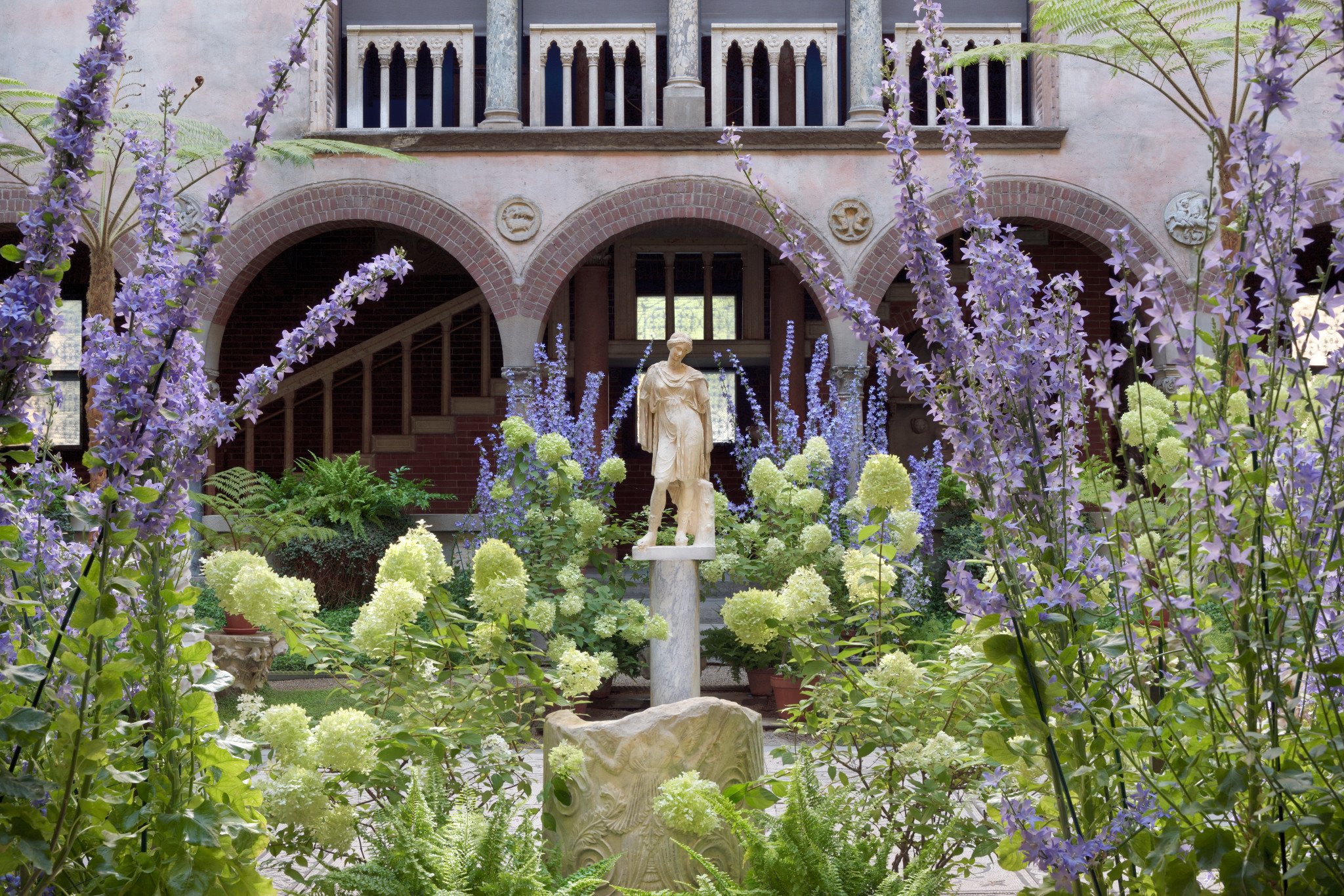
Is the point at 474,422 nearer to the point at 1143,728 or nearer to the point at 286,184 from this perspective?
the point at 286,184

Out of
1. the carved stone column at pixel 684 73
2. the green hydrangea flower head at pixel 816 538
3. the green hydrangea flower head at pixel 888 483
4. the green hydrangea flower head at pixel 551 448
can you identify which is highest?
the carved stone column at pixel 684 73

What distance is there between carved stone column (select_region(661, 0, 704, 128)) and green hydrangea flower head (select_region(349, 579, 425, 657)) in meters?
8.08

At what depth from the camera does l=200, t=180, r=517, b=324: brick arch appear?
995cm

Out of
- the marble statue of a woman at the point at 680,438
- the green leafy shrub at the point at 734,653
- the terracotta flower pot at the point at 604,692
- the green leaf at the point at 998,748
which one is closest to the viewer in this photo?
the green leaf at the point at 998,748

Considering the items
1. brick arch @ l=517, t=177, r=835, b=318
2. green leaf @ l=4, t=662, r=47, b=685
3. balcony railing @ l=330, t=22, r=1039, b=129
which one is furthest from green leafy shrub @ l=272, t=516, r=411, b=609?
green leaf @ l=4, t=662, r=47, b=685

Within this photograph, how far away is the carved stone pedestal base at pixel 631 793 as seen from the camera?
3180mm

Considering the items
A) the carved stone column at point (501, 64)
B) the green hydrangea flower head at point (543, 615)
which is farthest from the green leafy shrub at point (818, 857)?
the carved stone column at point (501, 64)

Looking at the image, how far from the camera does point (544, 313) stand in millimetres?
10047

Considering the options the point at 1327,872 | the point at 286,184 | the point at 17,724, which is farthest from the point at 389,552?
the point at 286,184

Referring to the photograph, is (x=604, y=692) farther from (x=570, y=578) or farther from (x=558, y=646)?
(x=558, y=646)

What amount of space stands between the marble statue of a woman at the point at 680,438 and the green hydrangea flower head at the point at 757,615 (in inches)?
120

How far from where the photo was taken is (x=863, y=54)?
388 inches

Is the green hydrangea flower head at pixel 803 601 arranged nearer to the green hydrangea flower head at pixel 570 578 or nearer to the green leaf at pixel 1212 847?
the green leaf at pixel 1212 847

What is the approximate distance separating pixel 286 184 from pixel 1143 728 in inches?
380
